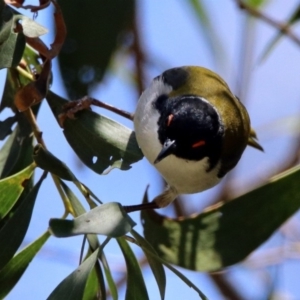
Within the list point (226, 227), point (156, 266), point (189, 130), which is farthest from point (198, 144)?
point (156, 266)

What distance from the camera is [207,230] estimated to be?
1.35 m

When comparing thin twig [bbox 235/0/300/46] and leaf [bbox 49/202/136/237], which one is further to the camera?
thin twig [bbox 235/0/300/46]

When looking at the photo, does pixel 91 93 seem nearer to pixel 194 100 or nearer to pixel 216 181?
pixel 194 100

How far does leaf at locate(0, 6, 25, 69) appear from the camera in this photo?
1.01m

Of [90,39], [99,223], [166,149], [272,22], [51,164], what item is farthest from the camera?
[272,22]

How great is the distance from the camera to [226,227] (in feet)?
4.43

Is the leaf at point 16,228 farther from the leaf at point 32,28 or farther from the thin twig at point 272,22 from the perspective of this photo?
the thin twig at point 272,22

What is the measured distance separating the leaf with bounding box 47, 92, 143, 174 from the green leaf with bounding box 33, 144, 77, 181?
0.17m

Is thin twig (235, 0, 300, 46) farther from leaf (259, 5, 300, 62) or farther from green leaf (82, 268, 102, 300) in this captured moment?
green leaf (82, 268, 102, 300)

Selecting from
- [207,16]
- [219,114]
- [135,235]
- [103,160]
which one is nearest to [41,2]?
[103,160]

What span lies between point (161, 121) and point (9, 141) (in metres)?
0.33

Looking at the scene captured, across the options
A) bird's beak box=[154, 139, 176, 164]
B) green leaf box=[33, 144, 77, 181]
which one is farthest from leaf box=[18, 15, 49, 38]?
bird's beak box=[154, 139, 176, 164]

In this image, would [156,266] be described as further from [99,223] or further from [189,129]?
[189,129]

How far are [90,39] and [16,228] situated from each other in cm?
36
